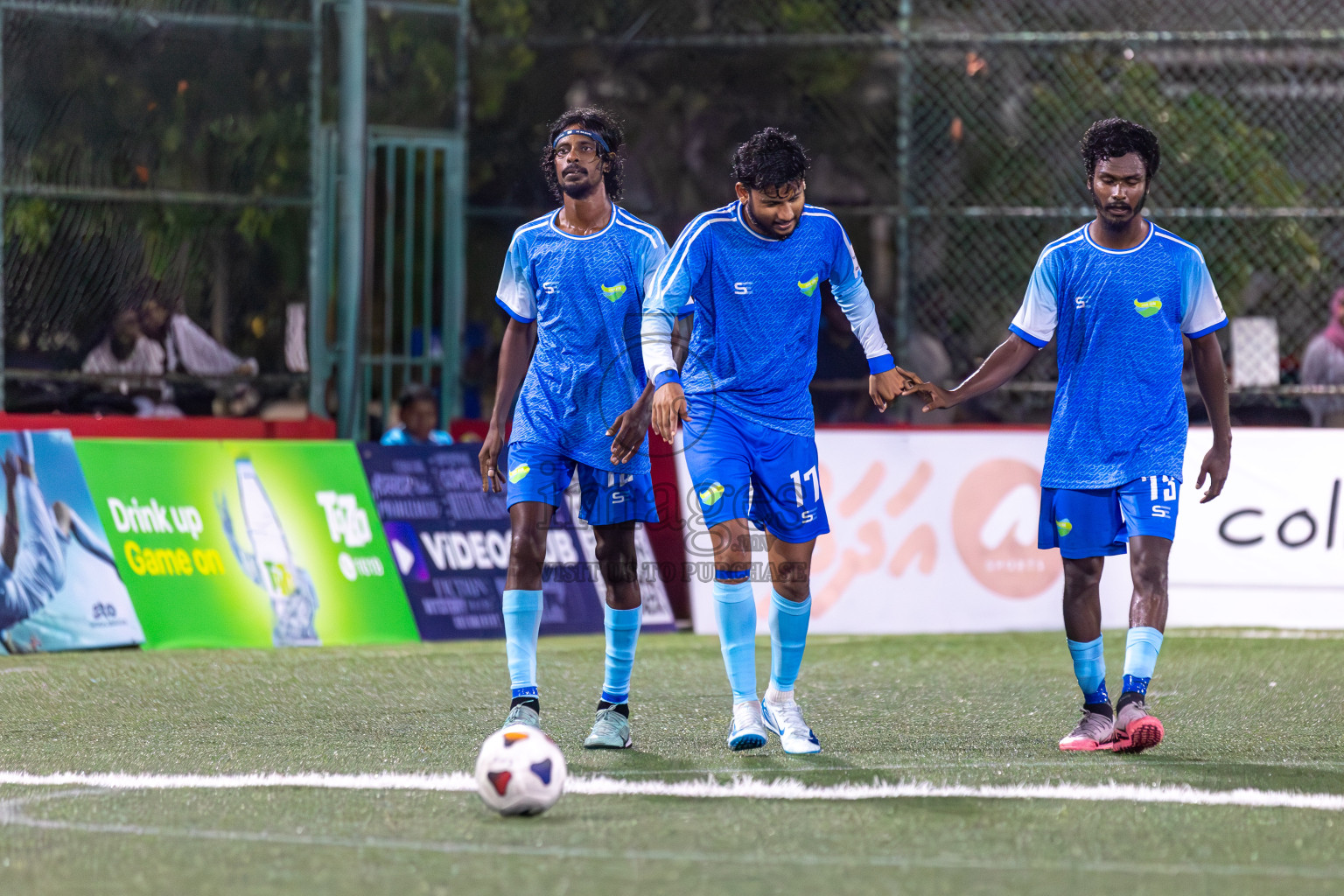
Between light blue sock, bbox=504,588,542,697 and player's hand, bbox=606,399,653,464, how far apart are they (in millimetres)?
→ 604

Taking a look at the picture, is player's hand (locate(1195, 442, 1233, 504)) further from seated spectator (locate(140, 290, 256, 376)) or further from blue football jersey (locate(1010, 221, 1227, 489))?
seated spectator (locate(140, 290, 256, 376))

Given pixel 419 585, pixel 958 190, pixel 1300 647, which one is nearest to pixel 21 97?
pixel 419 585

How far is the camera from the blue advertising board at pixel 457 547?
10.5 meters

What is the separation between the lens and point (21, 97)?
12.8m

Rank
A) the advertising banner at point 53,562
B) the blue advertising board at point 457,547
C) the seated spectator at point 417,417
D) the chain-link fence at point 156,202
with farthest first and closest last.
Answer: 1. the chain-link fence at point 156,202
2. the seated spectator at point 417,417
3. the blue advertising board at point 457,547
4. the advertising banner at point 53,562

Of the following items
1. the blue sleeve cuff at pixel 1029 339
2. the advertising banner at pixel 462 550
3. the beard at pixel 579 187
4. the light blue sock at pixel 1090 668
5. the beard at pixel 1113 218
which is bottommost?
the advertising banner at pixel 462 550

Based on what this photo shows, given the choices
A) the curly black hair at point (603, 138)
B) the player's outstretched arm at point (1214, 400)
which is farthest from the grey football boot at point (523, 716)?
the player's outstretched arm at point (1214, 400)

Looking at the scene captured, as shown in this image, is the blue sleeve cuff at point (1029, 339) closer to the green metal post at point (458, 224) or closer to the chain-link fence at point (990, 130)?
the chain-link fence at point (990, 130)

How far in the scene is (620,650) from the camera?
652 centimetres

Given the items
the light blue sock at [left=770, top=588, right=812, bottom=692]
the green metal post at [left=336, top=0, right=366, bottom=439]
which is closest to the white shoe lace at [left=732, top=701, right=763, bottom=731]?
the light blue sock at [left=770, top=588, right=812, bottom=692]

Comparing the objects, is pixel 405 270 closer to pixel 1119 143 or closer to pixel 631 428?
pixel 631 428

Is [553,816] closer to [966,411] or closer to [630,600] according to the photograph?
[630,600]

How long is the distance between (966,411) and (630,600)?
7460 millimetres

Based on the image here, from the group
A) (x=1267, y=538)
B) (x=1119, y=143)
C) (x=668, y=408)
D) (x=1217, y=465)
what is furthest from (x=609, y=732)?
(x=1267, y=538)
